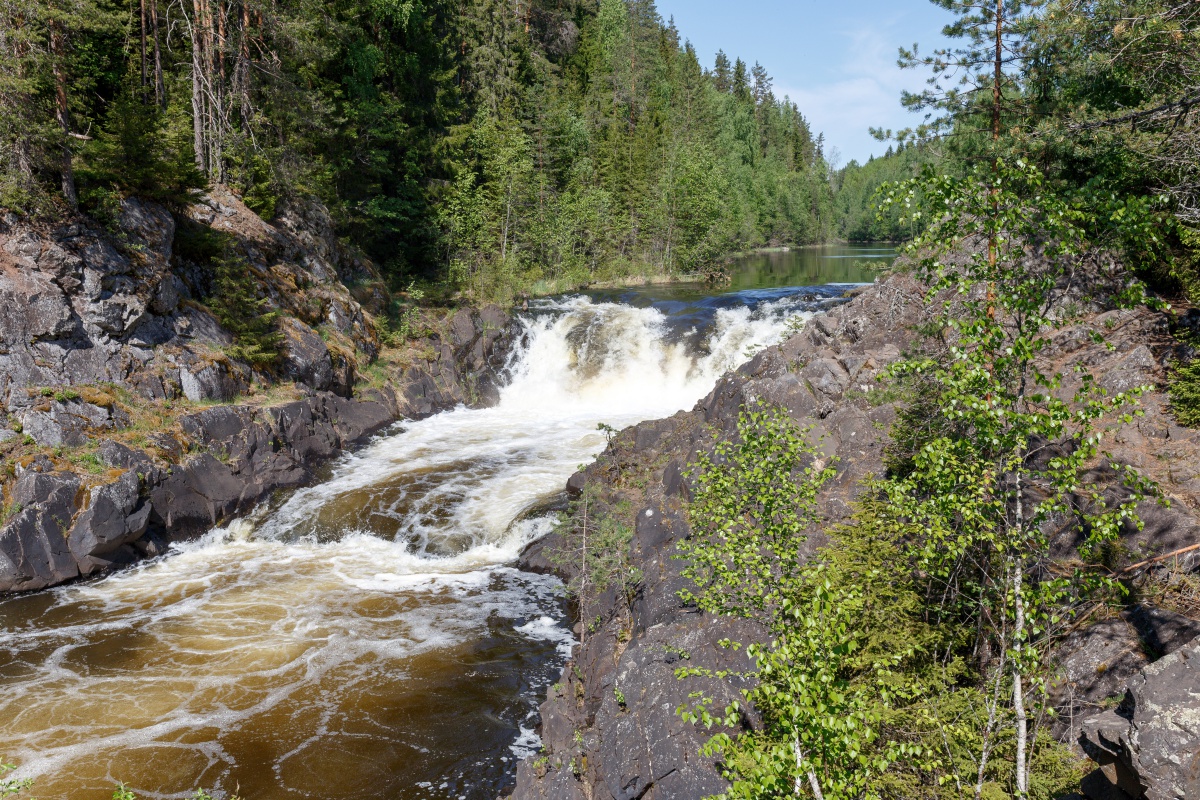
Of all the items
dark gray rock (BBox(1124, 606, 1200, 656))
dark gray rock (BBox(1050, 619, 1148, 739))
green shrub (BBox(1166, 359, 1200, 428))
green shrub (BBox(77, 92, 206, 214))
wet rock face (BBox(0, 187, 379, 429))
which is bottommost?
dark gray rock (BBox(1050, 619, 1148, 739))

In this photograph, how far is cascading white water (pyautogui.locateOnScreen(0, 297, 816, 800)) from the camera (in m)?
9.05

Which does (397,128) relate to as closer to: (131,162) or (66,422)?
(131,162)

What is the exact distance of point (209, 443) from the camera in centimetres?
1641

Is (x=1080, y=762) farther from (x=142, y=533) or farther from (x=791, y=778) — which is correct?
(x=142, y=533)

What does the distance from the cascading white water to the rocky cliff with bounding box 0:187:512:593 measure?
0.93 metres

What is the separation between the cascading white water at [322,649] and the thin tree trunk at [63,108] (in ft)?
29.7

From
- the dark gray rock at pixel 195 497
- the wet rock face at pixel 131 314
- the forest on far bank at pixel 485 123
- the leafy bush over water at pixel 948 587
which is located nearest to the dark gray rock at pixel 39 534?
the wet rock face at pixel 131 314

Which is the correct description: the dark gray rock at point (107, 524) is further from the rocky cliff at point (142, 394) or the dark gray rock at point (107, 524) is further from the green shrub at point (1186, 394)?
the green shrub at point (1186, 394)

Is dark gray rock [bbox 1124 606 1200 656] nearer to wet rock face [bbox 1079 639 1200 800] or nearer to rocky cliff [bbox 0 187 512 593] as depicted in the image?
wet rock face [bbox 1079 639 1200 800]

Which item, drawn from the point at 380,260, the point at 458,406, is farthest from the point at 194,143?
the point at 458,406

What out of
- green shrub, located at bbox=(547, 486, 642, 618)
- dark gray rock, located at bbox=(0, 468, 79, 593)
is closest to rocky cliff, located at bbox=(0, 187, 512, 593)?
dark gray rock, located at bbox=(0, 468, 79, 593)

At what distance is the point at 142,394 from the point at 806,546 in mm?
15665

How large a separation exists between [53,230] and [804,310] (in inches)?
905

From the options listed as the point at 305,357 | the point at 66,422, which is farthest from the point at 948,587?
the point at 305,357
